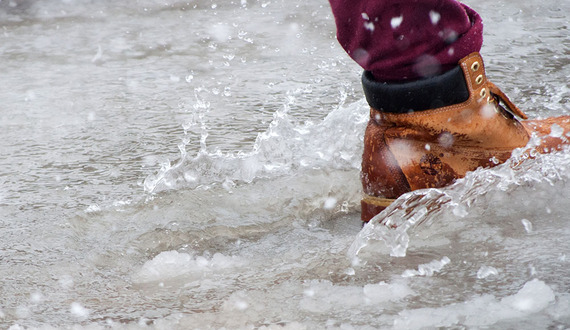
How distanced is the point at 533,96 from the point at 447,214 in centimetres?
105

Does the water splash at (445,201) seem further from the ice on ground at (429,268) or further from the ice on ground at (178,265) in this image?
the ice on ground at (178,265)

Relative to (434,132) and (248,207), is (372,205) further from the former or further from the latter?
(248,207)

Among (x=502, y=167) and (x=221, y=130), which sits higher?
(x=502, y=167)

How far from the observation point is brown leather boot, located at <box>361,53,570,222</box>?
1.37 metres

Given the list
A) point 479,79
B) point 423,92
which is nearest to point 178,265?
point 423,92

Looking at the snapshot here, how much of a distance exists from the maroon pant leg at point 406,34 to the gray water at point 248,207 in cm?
27

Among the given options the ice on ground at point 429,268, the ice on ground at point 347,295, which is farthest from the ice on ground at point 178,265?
the ice on ground at point 429,268

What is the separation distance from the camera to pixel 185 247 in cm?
157

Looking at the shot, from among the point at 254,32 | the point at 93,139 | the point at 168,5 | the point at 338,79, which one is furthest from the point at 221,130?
the point at 168,5

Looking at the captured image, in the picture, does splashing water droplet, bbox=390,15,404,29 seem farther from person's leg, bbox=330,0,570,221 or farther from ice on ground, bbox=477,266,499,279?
ice on ground, bbox=477,266,499,279

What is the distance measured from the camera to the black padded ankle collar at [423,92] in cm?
135

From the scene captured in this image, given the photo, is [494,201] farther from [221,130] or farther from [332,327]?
[221,130]

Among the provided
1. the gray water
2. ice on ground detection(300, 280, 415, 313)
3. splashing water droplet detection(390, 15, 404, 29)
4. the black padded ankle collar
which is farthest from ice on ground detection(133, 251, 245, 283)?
splashing water droplet detection(390, 15, 404, 29)

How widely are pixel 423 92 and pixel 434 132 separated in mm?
96
